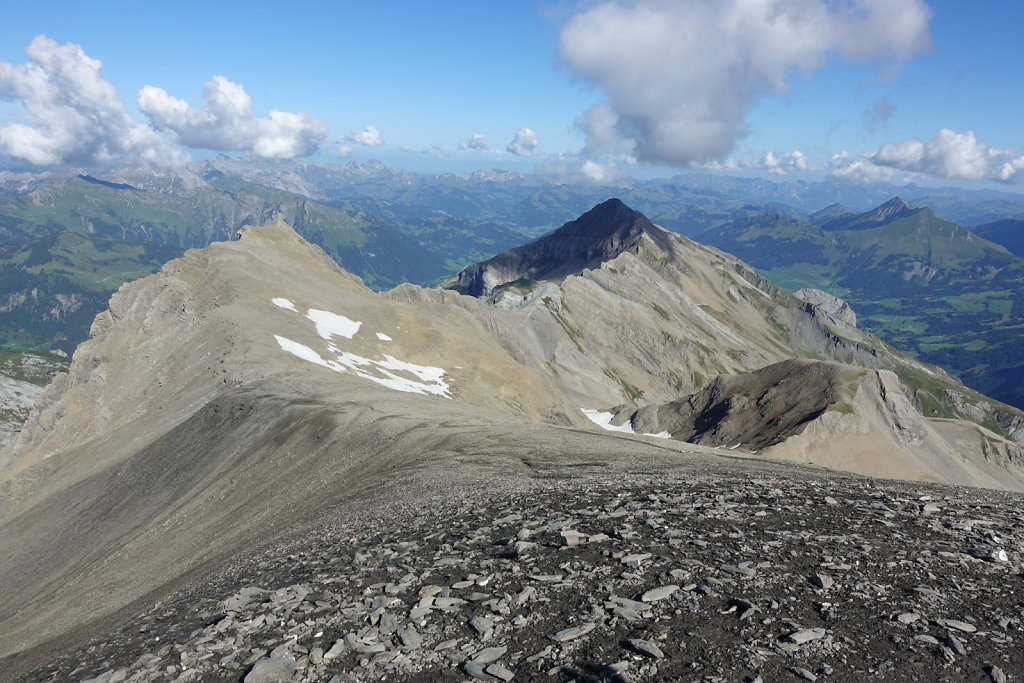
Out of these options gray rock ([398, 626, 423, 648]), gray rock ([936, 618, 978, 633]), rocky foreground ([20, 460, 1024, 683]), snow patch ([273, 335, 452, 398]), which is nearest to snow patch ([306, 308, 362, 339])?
snow patch ([273, 335, 452, 398])

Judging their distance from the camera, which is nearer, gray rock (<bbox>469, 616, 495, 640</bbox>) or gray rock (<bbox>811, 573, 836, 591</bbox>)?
gray rock (<bbox>469, 616, 495, 640</bbox>)

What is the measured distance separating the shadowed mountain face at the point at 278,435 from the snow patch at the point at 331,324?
483 mm

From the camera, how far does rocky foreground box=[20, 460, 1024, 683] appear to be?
495 inches

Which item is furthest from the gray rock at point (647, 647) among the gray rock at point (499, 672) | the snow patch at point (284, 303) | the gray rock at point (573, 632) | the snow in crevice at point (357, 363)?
the snow patch at point (284, 303)

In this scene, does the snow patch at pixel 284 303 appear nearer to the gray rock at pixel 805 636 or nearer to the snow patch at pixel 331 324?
the snow patch at pixel 331 324

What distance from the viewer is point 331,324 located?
96.6 meters

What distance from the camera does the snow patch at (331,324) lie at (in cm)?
9281

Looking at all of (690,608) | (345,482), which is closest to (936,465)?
(345,482)

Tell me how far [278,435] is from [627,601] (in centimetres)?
4067

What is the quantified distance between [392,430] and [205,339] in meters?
47.8

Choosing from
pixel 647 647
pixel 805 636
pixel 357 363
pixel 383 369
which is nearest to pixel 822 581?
pixel 805 636

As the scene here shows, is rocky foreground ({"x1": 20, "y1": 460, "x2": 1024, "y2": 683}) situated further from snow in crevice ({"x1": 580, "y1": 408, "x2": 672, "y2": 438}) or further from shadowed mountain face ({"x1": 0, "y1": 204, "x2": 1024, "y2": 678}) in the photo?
snow in crevice ({"x1": 580, "y1": 408, "x2": 672, "y2": 438})

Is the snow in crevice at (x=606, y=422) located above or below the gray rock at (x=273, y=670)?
below

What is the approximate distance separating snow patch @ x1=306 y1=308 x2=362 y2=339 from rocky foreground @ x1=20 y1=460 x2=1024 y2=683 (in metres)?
71.3
